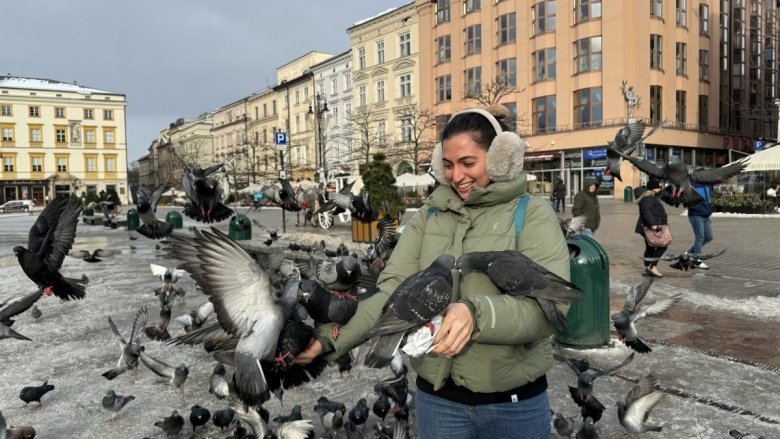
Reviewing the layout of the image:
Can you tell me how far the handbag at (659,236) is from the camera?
987 centimetres

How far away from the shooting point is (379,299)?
2.29m

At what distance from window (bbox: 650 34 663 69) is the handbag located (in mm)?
32138

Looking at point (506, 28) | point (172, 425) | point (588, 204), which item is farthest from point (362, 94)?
point (172, 425)

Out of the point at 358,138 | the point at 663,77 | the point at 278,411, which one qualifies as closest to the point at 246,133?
the point at 358,138

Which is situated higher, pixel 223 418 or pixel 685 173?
pixel 685 173

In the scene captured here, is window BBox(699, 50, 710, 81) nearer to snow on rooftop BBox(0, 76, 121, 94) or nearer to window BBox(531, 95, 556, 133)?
window BBox(531, 95, 556, 133)

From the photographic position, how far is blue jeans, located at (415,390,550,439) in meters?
2.09

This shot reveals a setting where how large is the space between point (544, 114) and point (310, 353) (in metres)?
40.7

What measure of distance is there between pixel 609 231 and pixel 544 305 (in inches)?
676

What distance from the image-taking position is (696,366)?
511 centimetres

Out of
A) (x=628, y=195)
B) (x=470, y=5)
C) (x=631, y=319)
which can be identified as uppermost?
(x=470, y=5)

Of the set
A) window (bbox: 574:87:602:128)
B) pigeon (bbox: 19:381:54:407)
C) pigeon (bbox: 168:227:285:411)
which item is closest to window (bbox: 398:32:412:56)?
window (bbox: 574:87:602:128)

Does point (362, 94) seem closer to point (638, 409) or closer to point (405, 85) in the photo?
point (405, 85)

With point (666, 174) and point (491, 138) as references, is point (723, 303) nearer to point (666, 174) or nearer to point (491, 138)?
point (666, 174)
